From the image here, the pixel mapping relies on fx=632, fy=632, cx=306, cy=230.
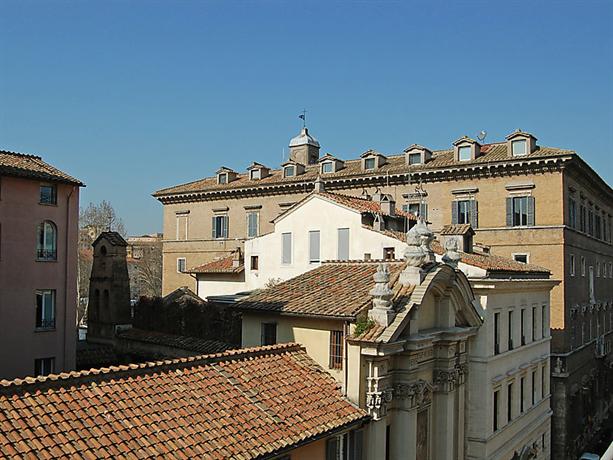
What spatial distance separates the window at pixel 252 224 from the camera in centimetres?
4439

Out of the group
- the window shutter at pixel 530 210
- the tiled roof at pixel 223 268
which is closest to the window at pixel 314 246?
the tiled roof at pixel 223 268

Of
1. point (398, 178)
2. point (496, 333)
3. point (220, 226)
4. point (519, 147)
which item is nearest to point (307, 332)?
point (496, 333)

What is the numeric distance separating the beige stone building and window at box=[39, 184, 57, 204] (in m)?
17.2

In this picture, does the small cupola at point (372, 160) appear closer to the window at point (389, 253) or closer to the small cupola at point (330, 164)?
the small cupola at point (330, 164)

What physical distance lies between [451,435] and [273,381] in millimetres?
6723

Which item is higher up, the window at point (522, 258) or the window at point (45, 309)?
the window at point (522, 258)

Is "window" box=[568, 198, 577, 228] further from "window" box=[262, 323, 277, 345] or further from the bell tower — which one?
"window" box=[262, 323, 277, 345]

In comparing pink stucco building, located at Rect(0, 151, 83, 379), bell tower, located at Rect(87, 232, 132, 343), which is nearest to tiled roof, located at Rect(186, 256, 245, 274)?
bell tower, located at Rect(87, 232, 132, 343)

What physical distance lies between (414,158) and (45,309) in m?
22.8

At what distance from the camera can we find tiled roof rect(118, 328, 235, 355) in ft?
78.5

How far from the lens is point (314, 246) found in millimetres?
28609

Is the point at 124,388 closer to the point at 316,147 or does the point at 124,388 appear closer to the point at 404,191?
the point at 404,191

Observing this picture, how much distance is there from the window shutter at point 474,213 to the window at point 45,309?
22418 millimetres

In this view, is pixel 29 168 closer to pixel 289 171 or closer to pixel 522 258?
pixel 289 171
